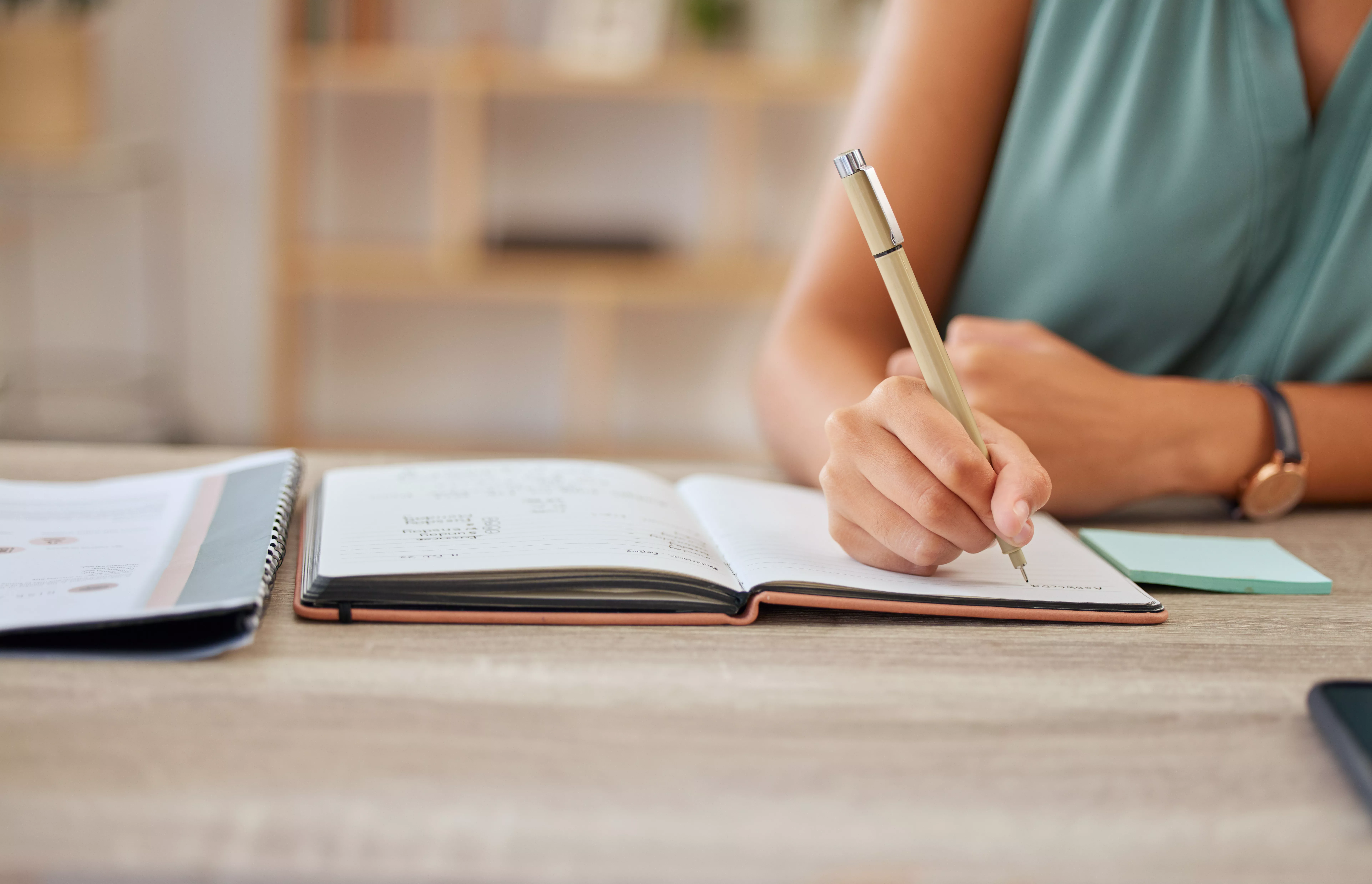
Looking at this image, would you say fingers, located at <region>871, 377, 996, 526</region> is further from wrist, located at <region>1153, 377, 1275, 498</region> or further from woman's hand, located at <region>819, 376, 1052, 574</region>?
wrist, located at <region>1153, 377, 1275, 498</region>

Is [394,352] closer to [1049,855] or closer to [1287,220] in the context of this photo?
[1287,220]

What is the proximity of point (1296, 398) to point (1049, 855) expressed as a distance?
0.61m

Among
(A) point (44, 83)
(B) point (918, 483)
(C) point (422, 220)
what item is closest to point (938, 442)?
(B) point (918, 483)

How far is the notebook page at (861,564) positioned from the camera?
546 mm

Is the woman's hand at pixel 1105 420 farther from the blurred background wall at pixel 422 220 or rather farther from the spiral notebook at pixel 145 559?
the blurred background wall at pixel 422 220

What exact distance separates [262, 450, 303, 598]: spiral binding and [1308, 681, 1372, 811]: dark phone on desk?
420 mm

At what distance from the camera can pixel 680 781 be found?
0.37 m

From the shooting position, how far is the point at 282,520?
0.58 m

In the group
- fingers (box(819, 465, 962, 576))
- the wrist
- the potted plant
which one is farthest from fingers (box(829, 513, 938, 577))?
the potted plant

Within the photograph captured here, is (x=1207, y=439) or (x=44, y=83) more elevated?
(x=44, y=83)

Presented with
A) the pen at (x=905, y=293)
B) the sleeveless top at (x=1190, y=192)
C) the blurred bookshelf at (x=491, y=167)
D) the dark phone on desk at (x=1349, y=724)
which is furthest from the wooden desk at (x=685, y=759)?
the blurred bookshelf at (x=491, y=167)

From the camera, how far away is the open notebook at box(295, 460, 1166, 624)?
510mm

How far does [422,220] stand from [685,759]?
283 cm

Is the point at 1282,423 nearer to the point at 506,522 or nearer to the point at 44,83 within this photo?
the point at 506,522
